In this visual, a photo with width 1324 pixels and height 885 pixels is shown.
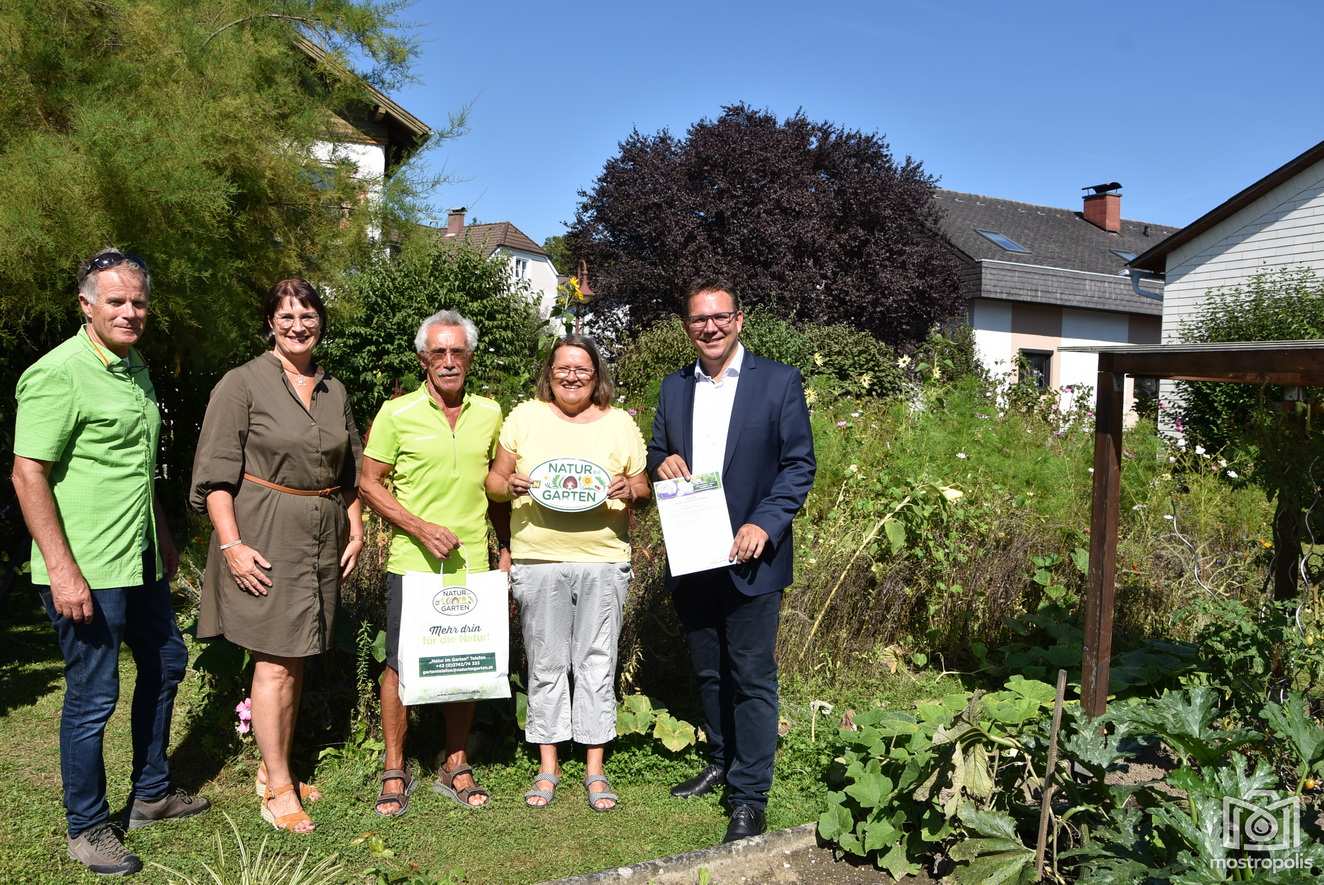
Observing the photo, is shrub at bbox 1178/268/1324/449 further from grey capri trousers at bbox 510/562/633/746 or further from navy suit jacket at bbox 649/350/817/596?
grey capri trousers at bbox 510/562/633/746

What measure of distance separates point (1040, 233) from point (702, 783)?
1278 inches

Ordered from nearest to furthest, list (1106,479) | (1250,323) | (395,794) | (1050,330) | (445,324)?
(1106,479) → (445,324) → (395,794) → (1250,323) → (1050,330)

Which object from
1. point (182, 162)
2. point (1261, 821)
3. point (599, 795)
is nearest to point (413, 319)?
point (182, 162)

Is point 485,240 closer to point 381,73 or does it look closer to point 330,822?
point 381,73

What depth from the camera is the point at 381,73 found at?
7.62 meters

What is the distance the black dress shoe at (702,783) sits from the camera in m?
3.95

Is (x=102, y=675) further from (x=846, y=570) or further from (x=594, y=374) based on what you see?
(x=846, y=570)

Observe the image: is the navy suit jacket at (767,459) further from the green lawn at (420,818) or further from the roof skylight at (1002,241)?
Answer: the roof skylight at (1002,241)

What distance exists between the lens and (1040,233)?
3250cm

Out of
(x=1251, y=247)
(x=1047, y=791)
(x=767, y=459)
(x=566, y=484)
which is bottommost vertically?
(x=1047, y=791)

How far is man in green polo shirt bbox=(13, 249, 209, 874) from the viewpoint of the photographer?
119 inches

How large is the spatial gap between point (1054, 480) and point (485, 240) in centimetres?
673

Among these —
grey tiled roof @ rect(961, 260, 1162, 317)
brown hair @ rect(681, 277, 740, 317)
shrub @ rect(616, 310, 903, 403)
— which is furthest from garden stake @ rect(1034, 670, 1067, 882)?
grey tiled roof @ rect(961, 260, 1162, 317)

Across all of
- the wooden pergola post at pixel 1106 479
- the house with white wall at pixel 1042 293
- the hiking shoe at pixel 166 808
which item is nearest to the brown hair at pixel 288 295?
the hiking shoe at pixel 166 808
